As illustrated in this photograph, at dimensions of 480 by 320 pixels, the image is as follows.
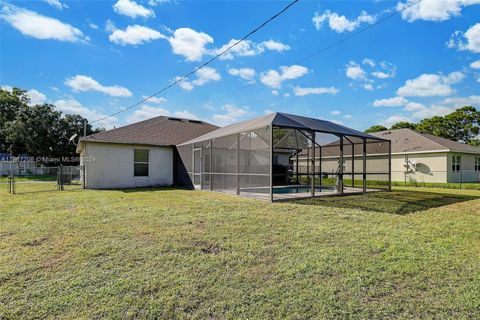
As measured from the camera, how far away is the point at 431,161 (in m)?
17.6

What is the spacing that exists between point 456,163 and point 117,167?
2058cm

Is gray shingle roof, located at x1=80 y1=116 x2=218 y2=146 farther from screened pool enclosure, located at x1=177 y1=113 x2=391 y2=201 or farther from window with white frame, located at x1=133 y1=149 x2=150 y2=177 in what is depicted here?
screened pool enclosure, located at x1=177 y1=113 x2=391 y2=201

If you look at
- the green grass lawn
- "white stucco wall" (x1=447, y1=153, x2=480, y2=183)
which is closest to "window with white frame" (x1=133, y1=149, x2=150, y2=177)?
the green grass lawn

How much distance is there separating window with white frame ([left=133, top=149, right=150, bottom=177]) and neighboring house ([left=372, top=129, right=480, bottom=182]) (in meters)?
16.4

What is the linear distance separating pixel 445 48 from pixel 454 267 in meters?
→ 12.9

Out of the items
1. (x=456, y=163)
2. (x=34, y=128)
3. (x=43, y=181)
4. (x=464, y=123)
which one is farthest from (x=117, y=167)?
(x=464, y=123)

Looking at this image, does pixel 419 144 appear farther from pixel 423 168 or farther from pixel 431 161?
pixel 423 168

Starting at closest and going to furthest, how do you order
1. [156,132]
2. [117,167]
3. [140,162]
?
[117,167], [140,162], [156,132]

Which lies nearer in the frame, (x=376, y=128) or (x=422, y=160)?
(x=422, y=160)

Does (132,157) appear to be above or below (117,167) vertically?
above

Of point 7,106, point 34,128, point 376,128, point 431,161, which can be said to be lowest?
point 431,161

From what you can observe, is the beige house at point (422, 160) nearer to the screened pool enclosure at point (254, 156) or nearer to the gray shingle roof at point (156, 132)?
the screened pool enclosure at point (254, 156)

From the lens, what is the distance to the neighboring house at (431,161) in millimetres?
17047

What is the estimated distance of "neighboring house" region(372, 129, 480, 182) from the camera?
1705 cm
